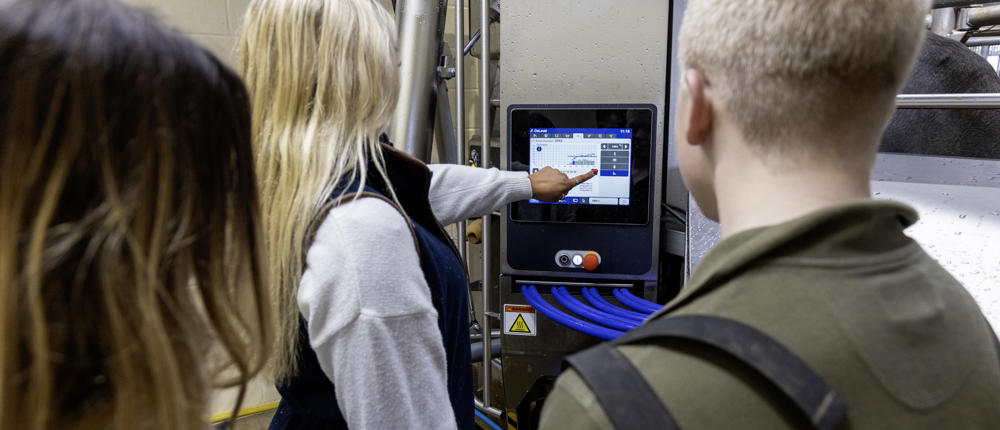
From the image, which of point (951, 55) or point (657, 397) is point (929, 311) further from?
point (951, 55)

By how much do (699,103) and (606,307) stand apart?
913 millimetres

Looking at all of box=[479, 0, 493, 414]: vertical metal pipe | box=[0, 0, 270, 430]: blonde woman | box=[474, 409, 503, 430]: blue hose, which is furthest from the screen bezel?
box=[0, 0, 270, 430]: blonde woman

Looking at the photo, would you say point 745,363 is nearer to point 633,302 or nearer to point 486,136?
point 633,302

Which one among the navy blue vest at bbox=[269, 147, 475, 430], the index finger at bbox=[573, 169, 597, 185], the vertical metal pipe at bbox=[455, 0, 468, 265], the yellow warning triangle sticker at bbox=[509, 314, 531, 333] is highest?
the vertical metal pipe at bbox=[455, 0, 468, 265]

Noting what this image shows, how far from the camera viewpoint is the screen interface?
1.36 m

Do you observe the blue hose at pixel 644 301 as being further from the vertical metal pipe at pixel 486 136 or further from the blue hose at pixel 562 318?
the vertical metal pipe at pixel 486 136

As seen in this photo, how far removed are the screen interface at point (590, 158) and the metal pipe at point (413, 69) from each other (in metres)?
0.43

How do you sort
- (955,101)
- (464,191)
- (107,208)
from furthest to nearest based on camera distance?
(464,191)
(955,101)
(107,208)

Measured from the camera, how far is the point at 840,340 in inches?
16.2

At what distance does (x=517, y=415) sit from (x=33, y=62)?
1538 millimetres

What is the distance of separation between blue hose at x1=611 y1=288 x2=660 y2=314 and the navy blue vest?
61 centimetres

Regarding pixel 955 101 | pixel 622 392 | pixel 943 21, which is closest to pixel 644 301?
pixel 955 101

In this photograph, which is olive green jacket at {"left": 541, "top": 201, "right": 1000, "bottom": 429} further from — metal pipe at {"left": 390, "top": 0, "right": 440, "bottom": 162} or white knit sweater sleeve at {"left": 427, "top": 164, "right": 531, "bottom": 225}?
metal pipe at {"left": 390, "top": 0, "right": 440, "bottom": 162}

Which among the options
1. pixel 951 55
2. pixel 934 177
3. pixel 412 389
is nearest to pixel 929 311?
pixel 412 389
